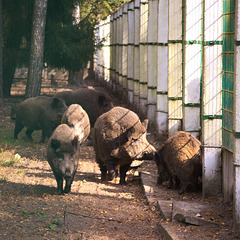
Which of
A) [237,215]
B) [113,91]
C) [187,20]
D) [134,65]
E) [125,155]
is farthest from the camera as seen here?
[113,91]

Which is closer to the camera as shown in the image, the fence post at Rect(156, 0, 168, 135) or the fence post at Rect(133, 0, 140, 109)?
the fence post at Rect(156, 0, 168, 135)

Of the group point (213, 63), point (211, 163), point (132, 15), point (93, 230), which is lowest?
point (93, 230)

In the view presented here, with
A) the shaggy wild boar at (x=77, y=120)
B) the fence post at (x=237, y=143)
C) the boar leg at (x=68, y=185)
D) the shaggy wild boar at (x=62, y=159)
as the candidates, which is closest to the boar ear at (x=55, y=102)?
the shaggy wild boar at (x=77, y=120)

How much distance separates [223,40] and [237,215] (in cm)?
293

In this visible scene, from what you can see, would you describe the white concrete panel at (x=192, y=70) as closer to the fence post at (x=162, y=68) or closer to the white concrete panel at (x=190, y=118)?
the white concrete panel at (x=190, y=118)

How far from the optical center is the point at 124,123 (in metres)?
9.45

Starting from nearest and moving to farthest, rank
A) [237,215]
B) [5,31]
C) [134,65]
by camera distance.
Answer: [237,215]
[134,65]
[5,31]

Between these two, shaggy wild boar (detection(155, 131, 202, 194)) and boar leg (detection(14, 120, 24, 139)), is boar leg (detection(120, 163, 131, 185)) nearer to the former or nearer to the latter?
shaggy wild boar (detection(155, 131, 202, 194))

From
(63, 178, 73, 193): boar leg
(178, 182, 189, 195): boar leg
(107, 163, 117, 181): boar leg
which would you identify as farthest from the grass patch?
(178, 182, 189, 195): boar leg

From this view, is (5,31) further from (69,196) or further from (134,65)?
(69,196)

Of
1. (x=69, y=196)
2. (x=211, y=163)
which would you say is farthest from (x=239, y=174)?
(x=69, y=196)

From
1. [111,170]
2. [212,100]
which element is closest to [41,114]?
[111,170]

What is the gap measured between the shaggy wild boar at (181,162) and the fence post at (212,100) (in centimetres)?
49

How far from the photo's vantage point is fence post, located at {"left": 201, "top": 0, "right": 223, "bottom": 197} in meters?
7.89
